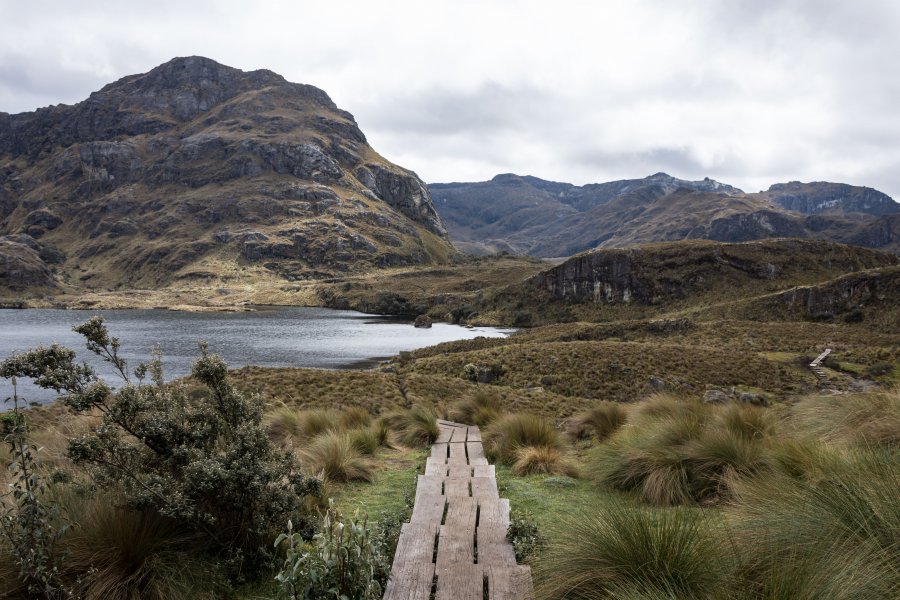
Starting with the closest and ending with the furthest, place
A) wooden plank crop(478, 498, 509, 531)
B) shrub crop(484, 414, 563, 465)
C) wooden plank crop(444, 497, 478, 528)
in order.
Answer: wooden plank crop(444, 497, 478, 528) → wooden plank crop(478, 498, 509, 531) → shrub crop(484, 414, 563, 465)

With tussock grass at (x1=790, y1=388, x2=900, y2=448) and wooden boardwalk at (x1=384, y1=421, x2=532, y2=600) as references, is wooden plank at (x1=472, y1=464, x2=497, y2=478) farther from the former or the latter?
tussock grass at (x1=790, y1=388, x2=900, y2=448)

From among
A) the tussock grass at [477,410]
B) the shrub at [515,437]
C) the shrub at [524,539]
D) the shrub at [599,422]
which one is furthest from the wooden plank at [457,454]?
the shrub at [599,422]

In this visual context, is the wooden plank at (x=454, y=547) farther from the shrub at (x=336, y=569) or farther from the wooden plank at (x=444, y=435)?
the wooden plank at (x=444, y=435)

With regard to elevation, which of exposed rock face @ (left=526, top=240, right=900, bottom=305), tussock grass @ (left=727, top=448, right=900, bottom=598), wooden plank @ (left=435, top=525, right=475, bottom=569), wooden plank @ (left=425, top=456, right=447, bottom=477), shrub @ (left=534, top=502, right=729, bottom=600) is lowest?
wooden plank @ (left=425, top=456, right=447, bottom=477)

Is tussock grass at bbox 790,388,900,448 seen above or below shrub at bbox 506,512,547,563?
above

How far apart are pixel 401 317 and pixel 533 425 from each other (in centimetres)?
8951

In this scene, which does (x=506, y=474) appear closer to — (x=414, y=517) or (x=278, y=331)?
(x=414, y=517)

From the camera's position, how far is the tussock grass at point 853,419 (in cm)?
584

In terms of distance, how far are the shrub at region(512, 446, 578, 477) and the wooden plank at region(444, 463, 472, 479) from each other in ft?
→ 4.69

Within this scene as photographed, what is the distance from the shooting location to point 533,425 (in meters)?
9.77

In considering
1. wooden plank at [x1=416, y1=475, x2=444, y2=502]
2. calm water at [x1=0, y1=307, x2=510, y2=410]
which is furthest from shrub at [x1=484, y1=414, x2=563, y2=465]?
calm water at [x1=0, y1=307, x2=510, y2=410]

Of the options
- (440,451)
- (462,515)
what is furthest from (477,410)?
(462,515)

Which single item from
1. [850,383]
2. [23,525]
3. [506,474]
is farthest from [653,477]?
[850,383]

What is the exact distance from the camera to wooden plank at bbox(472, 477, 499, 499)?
5664 millimetres
